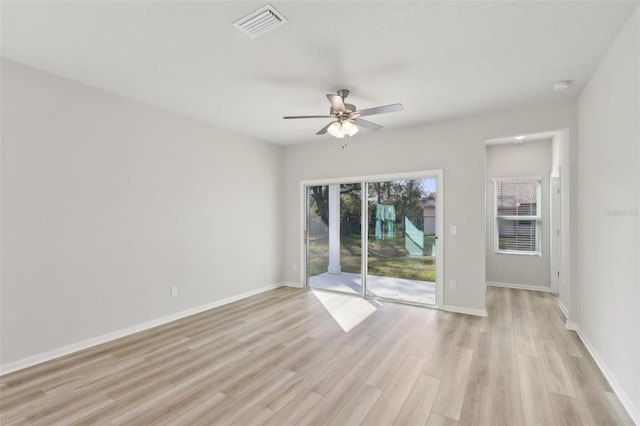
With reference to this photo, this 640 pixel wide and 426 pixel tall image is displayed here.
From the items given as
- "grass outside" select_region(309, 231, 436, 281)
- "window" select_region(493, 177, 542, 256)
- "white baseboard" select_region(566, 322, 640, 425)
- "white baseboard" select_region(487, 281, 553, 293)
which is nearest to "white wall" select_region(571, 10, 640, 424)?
"white baseboard" select_region(566, 322, 640, 425)

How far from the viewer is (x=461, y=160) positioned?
426 centimetres

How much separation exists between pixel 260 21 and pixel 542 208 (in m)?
5.79

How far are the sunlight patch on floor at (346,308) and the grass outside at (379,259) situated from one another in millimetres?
537

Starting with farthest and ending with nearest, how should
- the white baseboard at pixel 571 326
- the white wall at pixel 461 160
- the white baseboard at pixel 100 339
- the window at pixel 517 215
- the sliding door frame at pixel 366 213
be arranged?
the window at pixel 517 215 < the sliding door frame at pixel 366 213 < the white wall at pixel 461 160 < the white baseboard at pixel 571 326 < the white baseboard at pixel 100 339

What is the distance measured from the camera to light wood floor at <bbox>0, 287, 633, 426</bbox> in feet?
6.73

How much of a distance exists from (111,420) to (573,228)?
484 cm

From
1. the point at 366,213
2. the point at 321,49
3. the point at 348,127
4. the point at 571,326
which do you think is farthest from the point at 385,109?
the point at 571,326

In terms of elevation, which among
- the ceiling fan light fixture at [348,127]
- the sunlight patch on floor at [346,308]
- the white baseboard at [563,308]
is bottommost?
the sunlight patch on floor at [346,308]

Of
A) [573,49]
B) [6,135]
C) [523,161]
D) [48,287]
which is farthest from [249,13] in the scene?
[523,161]

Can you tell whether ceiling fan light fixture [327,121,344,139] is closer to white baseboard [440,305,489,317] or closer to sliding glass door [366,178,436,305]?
sliding glass door [366,178,436,305]

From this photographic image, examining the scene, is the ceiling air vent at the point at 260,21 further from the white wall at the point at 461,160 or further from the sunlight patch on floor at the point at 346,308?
the sunlight patch on floor at the point at 346,308

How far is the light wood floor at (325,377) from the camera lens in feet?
6.73

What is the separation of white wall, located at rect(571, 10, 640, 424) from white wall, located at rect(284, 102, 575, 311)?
2.19 feet

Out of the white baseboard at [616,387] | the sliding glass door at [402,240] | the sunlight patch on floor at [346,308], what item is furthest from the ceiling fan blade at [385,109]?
the white baseboard at [616,387]
